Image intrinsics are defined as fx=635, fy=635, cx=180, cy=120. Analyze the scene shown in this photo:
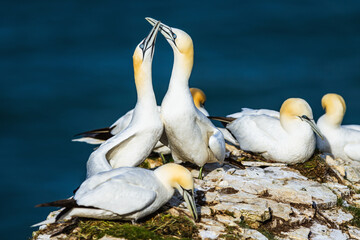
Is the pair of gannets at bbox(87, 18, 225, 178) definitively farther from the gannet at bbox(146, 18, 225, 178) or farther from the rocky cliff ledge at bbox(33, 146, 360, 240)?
the rocky cliff ledge at bbox(33, 146, 360, 240)

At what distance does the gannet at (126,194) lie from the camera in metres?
5.20

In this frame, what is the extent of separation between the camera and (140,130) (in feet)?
20.3

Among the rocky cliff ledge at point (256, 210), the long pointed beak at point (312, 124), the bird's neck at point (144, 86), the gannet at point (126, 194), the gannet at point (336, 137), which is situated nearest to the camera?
the gannet at point (126, 194)

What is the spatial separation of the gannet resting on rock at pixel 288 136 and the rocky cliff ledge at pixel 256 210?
165mm

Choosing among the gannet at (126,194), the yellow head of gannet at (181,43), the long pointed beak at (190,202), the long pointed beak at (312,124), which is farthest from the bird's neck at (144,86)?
the long pointed beak at (312,124)

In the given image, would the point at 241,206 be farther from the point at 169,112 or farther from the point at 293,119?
the point at 293,119

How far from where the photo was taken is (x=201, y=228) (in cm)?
557

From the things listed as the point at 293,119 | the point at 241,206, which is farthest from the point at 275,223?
the point at 293,119

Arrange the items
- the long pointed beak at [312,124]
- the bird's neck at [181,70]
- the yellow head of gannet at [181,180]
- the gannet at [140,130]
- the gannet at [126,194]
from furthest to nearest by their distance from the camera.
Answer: the long pointed beak at [312,124] → the bird's neck at [181,70] → the gannet at [140,130] → the yellow head of gannet at [181,180] → the gannet at [126,194]

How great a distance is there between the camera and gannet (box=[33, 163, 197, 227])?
17.1 ft

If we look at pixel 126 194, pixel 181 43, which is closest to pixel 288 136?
pixel 181 43

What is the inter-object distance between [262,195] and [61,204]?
7.13 feet

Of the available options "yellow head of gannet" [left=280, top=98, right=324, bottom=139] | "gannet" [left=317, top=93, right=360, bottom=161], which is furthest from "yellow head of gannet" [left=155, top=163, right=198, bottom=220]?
"gannet" [left=317, top=93, right=360, bottom=161]

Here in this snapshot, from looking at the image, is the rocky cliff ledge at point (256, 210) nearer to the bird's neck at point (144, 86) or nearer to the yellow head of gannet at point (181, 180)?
the yellow head of gannet at point (181, 180)
